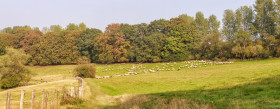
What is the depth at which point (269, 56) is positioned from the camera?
4853 centimetres

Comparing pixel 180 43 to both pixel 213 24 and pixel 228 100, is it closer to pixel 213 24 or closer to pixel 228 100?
pixel 213 24

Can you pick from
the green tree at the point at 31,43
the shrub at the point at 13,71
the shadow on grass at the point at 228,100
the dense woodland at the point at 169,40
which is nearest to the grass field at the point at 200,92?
the shadow on grass at the point at 228,100

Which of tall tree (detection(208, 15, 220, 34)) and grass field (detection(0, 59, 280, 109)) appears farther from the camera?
tall tree (detection(208, 15, 220, 34))

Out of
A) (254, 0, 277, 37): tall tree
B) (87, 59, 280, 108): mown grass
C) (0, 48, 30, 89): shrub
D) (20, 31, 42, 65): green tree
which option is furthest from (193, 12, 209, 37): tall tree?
(20, 31, 42, 65): green tree

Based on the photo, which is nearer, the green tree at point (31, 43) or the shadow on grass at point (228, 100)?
the shadow on grass at point (228, 100)

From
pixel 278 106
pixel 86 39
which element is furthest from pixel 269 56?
pixel 86 39

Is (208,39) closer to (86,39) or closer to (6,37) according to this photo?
(86,39)

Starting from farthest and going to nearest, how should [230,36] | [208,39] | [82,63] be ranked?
[230,36] → [208,39] → [82,63]

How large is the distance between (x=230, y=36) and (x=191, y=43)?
507 inches

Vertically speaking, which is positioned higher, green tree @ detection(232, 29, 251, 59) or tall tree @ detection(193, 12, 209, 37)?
tall tree @ detection(193, 12, 209, 37)

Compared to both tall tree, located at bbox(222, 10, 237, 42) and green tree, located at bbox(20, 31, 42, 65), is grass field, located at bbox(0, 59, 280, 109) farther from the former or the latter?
green tree, located at bbox(20, 31, 42, 65)

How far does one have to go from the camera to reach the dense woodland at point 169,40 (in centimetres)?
5447

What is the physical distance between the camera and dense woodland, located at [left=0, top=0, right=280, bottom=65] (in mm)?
54469

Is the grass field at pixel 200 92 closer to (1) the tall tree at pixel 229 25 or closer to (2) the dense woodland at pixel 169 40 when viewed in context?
(2) the dense woodland at pixel 169 40
